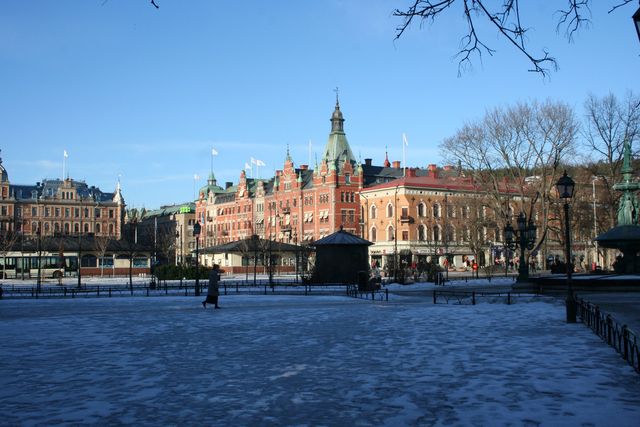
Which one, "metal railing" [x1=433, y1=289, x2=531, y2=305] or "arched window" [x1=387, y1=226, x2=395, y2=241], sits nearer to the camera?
"metal railing" [x1=433, y1=289, x2=531, y2=305]

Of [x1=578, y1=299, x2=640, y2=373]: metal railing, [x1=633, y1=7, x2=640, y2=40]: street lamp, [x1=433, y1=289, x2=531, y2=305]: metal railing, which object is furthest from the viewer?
[x1=433, y1=289, x2=531, y2=305]: metal railing

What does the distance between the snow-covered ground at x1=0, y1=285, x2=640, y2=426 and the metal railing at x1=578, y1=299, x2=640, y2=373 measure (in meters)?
0.27

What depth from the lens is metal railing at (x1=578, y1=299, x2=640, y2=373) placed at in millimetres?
11806

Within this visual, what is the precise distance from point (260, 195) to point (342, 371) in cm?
10475

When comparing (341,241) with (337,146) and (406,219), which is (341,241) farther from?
(337,146)

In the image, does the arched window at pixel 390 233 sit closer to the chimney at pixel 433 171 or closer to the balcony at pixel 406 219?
the balcony at pixel 406 219

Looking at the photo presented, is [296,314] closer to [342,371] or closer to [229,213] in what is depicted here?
[342,371]

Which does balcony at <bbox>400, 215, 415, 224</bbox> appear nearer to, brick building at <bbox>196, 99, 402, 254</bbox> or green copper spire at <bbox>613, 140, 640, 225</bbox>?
brick building at <bbox>196, 99, 402, 254</bbox>

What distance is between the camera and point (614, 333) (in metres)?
13.9

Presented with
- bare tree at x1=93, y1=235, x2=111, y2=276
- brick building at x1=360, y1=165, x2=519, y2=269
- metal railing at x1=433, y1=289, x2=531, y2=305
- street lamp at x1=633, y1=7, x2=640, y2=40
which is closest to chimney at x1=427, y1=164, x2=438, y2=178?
brick building at x1=360, y1=165, x2=519, y2=269

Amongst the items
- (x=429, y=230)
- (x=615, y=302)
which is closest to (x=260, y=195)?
(x=429, y=230)

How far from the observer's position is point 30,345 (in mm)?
15773

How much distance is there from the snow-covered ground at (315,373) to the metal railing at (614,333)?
0.27m

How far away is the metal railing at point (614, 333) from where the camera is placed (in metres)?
11.8
